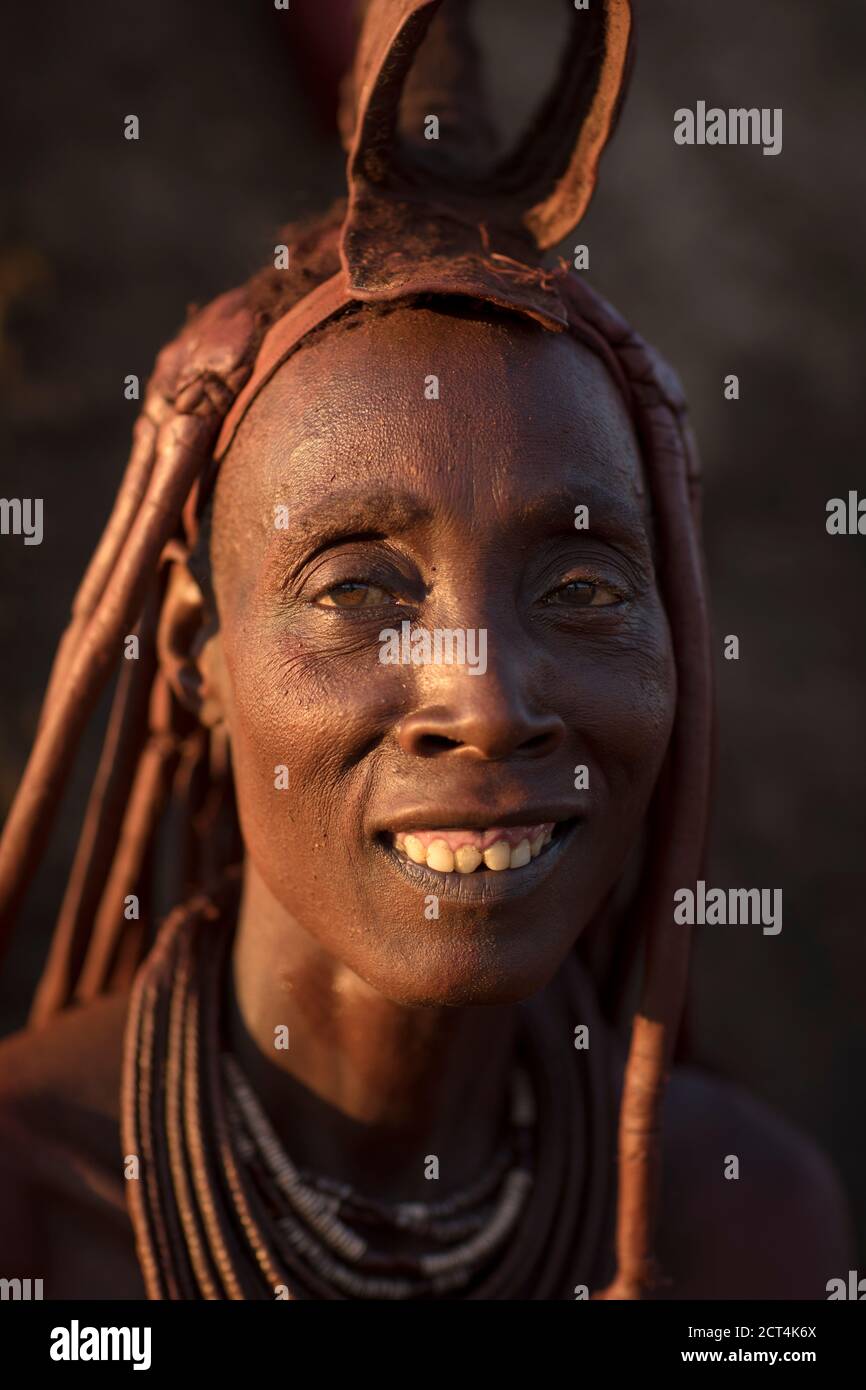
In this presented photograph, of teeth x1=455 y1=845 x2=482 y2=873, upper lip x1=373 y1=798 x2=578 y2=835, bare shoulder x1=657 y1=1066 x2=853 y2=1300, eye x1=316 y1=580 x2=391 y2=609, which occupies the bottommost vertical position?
bare shoulder x1=657 y1=1066 x2=853 y2=1300

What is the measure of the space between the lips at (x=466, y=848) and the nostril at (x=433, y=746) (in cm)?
10

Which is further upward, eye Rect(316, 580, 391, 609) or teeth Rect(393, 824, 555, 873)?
eye Rect(316, 580, 391, 609)

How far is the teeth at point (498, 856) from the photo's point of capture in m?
1.90

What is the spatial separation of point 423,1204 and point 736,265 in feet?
8.90

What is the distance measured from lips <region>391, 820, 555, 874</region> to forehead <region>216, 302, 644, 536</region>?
439mm

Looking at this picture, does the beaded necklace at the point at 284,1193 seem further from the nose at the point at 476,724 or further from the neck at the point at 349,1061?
the nose at the point at 476,724

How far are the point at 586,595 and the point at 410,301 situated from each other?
19.3 inches

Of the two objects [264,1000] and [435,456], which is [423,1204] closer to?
[264,1000]

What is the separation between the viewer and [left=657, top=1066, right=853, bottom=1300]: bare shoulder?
97.4 inches

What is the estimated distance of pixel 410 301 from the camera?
6.53 feet

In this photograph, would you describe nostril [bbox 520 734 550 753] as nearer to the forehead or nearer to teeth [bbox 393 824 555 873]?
teeth [bbox 393 824 555 873]

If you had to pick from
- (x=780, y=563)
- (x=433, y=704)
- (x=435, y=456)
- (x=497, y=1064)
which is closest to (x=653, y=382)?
(x=435, y=456)

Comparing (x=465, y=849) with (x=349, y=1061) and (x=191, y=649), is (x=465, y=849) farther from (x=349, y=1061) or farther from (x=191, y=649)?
(x=191, y=649)

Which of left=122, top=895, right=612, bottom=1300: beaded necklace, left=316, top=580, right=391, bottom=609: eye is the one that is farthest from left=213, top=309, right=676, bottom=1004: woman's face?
left=122, top=895, right=612, bottom=1300: beaded necklace
